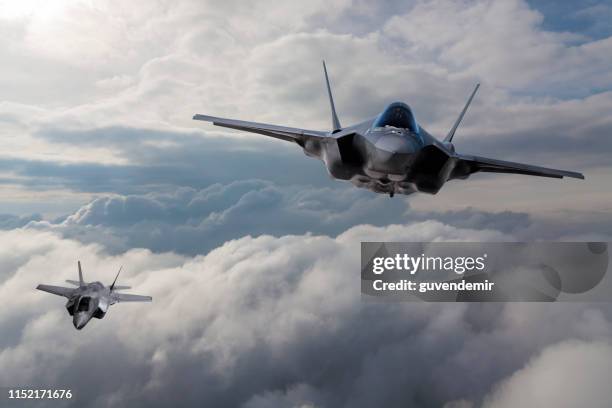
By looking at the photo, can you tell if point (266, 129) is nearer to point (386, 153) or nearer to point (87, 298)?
point (386, 153)

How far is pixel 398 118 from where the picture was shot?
15.7m

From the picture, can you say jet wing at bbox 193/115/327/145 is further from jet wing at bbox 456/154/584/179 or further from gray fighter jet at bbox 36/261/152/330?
gray fighter jet at bbox 36/261/152/330

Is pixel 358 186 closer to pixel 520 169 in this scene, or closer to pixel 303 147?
pixel 303 147

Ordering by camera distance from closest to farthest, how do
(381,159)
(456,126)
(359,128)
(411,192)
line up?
(381,159)
(359,128)
(411,192)
(456,126)

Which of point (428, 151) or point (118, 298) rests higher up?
point (428, 151)

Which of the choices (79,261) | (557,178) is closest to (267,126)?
(557,178)

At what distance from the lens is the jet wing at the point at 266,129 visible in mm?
18828

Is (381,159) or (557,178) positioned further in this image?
(557,178)

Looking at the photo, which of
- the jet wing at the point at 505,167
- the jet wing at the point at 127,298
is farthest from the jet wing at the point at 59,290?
the jet wing at the point at 505,167

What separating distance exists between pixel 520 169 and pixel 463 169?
10.7 ft

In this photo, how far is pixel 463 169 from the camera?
19.6 m

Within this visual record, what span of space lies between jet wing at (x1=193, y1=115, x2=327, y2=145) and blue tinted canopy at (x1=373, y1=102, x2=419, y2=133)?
3.41 meters

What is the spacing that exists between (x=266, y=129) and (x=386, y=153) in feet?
23.7

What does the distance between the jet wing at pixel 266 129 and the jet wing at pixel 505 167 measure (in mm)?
7128
